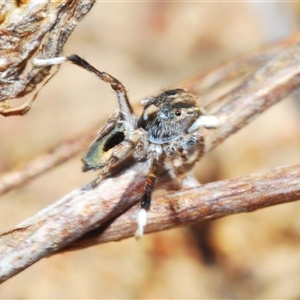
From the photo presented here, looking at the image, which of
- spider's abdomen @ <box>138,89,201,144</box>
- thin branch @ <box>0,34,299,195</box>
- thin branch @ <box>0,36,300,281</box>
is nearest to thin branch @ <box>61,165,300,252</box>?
thin branch @ <box>0,36,300,281</box>

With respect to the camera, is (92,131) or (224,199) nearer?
(224,199)

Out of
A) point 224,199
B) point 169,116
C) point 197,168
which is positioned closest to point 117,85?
point 169,116

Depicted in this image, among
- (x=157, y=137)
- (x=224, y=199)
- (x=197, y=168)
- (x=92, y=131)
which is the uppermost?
(x=197, y=168)

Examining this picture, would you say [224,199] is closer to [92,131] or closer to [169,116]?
[169,116]

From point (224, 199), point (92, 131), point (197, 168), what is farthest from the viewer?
point (197, 168)

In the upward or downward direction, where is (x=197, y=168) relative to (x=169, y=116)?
upward

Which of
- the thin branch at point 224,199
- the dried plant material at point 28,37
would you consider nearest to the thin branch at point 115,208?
the thin branch at point 224,199

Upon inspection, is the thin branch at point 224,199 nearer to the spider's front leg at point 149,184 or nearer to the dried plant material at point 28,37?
the spider's front leg at point 149,184

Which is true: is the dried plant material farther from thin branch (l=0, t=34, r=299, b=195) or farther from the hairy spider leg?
thin branch (l=0, t=34, r=299, b=195)
